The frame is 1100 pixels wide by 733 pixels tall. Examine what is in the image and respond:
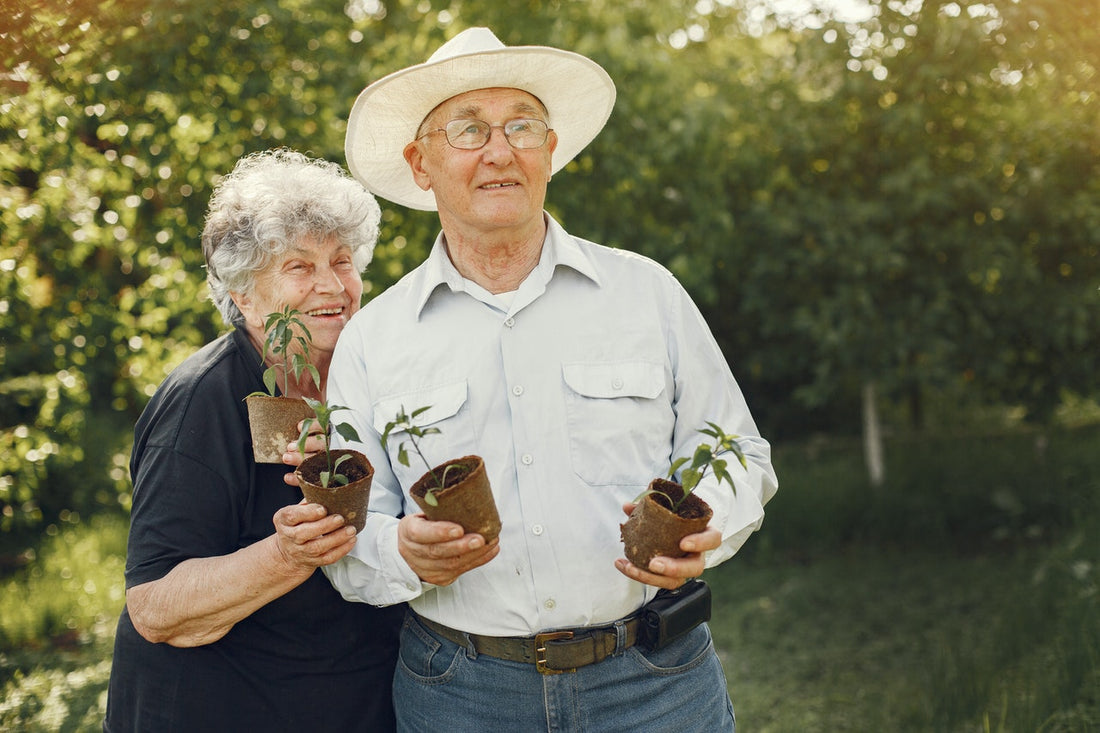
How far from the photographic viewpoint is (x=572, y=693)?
203 cm

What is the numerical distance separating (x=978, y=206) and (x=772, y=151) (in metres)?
1.27

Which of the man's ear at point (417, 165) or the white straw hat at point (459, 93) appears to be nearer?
the white straw hat at point (459, 93)

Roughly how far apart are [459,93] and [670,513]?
1047 mm

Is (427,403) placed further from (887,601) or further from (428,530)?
(887,601)

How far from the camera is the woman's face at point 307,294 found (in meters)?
2.47

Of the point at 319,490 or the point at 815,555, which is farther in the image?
the point at 815,555

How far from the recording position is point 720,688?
2.21 m

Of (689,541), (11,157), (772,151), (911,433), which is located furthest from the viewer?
(911,433)

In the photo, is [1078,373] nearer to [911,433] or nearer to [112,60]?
[911,433]

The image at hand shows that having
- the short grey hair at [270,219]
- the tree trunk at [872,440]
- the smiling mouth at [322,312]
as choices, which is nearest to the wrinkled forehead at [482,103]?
the short grey hair at [270,219]

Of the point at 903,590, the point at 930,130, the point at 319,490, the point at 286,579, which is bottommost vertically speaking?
the point at 903,590

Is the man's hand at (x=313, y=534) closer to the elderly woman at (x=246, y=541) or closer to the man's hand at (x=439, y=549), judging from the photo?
the elderly woman at (x=246, y=541)

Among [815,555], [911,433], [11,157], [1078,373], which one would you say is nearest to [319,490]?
[11,157]

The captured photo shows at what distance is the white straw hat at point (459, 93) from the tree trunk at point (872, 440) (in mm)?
4441
